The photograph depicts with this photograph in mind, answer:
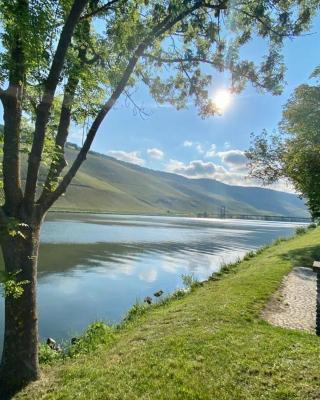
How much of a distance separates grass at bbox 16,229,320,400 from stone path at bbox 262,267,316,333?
83 cm

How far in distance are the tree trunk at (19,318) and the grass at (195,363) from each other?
673mm

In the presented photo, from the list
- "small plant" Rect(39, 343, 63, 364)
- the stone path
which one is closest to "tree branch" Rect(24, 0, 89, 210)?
"small plant" Rect(39, 343, 63, 364)

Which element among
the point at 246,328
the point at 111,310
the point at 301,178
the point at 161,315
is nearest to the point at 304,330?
the point at 246,328

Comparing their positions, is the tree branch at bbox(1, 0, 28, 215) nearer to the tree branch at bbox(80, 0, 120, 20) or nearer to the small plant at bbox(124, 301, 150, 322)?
the tree branch at bbox(80, 0, 120, 20)

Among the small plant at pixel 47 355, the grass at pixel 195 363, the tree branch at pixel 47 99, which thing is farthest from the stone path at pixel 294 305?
the tree branch at pixel 47 99

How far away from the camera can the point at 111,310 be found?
1024 inches

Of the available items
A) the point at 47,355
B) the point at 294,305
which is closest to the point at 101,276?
the point at 47,355

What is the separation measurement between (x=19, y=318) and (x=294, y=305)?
38.2 ft

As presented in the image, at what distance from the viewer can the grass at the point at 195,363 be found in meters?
8.85

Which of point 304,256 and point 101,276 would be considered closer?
point 304,256

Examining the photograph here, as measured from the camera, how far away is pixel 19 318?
10.9m

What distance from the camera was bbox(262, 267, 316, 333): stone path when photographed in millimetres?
14594

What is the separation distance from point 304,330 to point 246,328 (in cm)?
227

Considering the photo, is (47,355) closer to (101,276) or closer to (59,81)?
(59,81)
